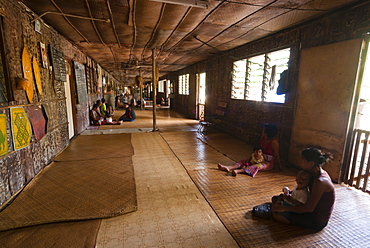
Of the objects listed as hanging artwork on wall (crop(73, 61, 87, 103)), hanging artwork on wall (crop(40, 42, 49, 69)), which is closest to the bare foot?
hanging artwork on wall (crop(40, 42, 49, 69))

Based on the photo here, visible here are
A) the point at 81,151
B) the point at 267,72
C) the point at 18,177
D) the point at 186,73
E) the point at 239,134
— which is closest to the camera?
the point at 18,177

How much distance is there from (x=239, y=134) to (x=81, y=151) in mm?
4546

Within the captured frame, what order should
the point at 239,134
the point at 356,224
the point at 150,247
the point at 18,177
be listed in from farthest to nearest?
the point at 239,134, the point at 18,177, the point at 356,224, the point at 150,247

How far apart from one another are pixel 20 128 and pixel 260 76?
17.5 ft

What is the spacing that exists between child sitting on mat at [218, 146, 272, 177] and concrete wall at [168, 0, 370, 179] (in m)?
0.90

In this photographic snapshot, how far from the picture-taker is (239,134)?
19.7ft

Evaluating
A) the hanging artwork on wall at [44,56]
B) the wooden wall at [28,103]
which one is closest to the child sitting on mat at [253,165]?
the wooden wall at [28,103]

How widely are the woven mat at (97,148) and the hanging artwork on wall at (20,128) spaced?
1.23 meters

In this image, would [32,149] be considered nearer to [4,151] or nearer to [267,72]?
[4,151]

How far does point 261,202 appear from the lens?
261 centimetres

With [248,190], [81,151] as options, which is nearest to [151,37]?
[81,151]

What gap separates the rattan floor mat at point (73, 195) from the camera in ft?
7.22

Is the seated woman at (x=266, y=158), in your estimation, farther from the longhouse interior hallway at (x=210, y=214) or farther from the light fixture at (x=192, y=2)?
the light fixture at (x=192, y=2)

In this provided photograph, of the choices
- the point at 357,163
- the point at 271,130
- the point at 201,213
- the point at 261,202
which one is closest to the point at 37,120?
the point at 201,213
